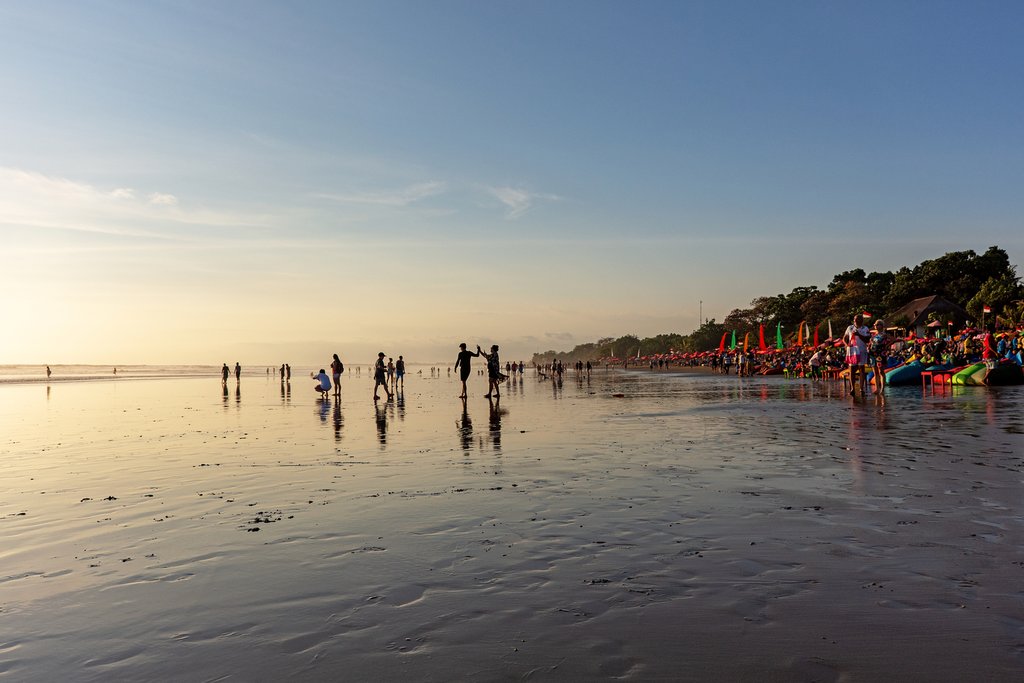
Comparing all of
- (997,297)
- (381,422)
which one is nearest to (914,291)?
(997,297)

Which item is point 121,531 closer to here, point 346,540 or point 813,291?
point 346,540

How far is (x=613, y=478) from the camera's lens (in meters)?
9.66

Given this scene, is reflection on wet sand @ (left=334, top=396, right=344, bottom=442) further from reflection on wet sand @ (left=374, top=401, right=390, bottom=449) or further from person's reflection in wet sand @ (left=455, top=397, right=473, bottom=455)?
person's reflection in wet sand @ (left=455, top=397, right=473, bottom=455)

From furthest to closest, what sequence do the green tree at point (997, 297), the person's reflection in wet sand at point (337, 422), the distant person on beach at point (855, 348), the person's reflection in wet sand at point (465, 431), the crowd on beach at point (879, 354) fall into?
the green tree at point (997, 297)
the crowd on beach at point (879, 354)
the distant person on beach at point (855, 348)
the person's reflection in wet sand at point (337, 422)
the person's reflection in wet sand at point (465, 431)

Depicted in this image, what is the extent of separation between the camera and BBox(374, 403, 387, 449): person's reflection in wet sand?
614 inches

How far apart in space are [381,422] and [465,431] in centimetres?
433

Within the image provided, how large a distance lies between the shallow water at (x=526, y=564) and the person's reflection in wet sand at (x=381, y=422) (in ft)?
8.63

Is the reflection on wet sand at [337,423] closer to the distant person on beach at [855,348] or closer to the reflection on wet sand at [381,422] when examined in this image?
the reflection on wet sand at [381,422]

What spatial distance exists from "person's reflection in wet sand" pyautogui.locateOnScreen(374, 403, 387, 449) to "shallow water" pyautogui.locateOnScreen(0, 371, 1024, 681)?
2.63 meters

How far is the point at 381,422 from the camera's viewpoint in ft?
66.8

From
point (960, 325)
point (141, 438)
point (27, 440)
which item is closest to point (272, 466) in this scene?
point (141, 438)

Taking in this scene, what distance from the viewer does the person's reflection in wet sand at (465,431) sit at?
547 inches

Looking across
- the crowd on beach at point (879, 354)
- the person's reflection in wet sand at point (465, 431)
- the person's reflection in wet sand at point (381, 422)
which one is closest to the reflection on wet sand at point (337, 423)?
the person's reflection in wet sand at point (381, 422)

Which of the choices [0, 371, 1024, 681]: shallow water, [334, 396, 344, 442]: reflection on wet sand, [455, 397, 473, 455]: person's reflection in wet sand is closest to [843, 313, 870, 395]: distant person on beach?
[0, 371, 1024, 681]: shallow water
